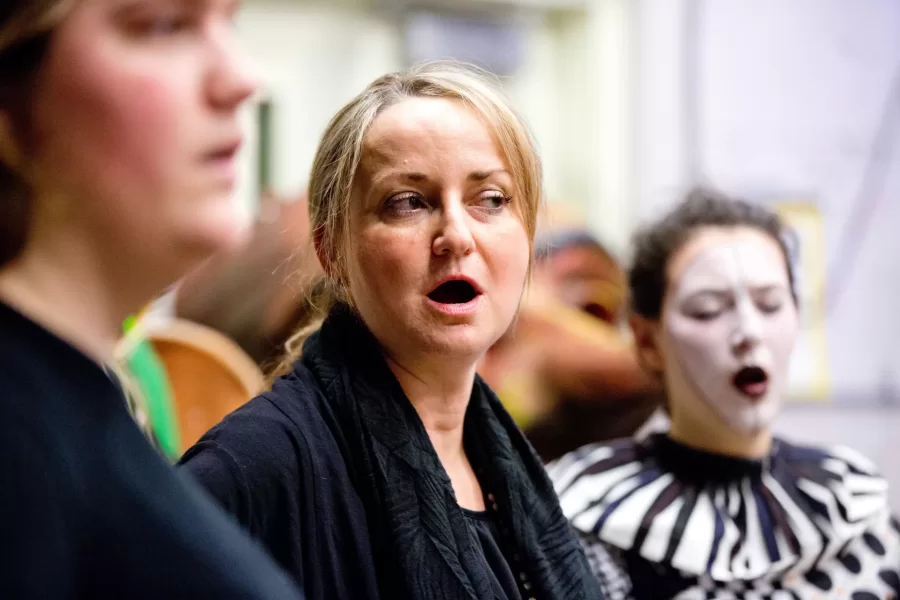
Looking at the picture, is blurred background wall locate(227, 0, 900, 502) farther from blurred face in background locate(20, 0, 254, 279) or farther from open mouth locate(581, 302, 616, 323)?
blurred face in background locate(20, 0, 254, 279)

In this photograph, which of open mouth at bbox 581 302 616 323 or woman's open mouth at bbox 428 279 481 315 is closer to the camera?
woman's open mouth at bbox 428 279 481 315

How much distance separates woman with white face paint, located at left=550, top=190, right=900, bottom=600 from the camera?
102 cm

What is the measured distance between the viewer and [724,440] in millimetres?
1105

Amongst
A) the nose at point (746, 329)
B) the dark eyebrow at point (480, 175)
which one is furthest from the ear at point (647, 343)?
the dark eyebrow at point (480, 175)

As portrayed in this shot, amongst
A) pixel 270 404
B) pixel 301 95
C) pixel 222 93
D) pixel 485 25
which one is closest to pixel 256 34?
pixel 301 95

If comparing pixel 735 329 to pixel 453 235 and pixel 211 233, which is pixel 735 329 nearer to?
pixel 453 235

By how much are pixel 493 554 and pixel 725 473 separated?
0.49m

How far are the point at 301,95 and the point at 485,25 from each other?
497mm

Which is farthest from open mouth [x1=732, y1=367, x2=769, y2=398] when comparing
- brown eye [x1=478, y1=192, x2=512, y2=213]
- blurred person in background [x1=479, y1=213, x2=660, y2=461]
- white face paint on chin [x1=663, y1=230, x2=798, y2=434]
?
blurred person in background [x1=479, y1=213, x2=660, y2=461]

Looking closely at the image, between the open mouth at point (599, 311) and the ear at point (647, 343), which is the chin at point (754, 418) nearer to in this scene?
the ear at point (647, 343)

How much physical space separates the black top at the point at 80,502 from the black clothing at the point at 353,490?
0.19 metres

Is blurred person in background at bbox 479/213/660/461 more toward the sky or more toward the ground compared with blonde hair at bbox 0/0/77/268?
more toward the ground

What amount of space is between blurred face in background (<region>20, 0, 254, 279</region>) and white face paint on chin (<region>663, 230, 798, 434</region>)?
81 cm

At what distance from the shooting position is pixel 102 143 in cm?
38
